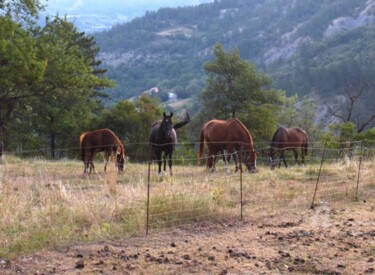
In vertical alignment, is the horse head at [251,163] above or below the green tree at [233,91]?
below

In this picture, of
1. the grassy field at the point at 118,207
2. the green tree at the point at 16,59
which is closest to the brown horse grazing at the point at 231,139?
the grassy field at the point at 118,207

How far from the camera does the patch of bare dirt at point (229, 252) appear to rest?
19.2ft

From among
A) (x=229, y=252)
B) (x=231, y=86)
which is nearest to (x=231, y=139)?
(x=229, y=252)

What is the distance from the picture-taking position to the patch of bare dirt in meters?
5.85

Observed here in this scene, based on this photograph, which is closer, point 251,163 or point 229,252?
point 229,252

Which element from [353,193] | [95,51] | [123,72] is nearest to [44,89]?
[353,193]

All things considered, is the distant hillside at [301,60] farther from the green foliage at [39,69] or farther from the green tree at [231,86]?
the green foliage at [39,69]

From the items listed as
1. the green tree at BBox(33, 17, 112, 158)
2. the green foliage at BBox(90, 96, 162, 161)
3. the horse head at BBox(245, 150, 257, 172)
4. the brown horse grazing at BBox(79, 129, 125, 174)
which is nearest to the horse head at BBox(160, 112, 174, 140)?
the brown horse grazing at BBox(79, 129, 125, 174)

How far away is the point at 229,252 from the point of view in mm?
6461

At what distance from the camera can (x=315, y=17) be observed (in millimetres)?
185875

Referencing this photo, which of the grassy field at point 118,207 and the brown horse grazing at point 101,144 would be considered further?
the brown horse grazing at point 101,144

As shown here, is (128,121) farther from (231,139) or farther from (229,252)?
(229,252)

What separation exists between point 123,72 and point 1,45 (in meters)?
160

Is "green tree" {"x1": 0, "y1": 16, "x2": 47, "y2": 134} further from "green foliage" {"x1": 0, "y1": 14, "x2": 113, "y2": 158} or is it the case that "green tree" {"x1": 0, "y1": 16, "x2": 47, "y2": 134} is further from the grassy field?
the grassy field
